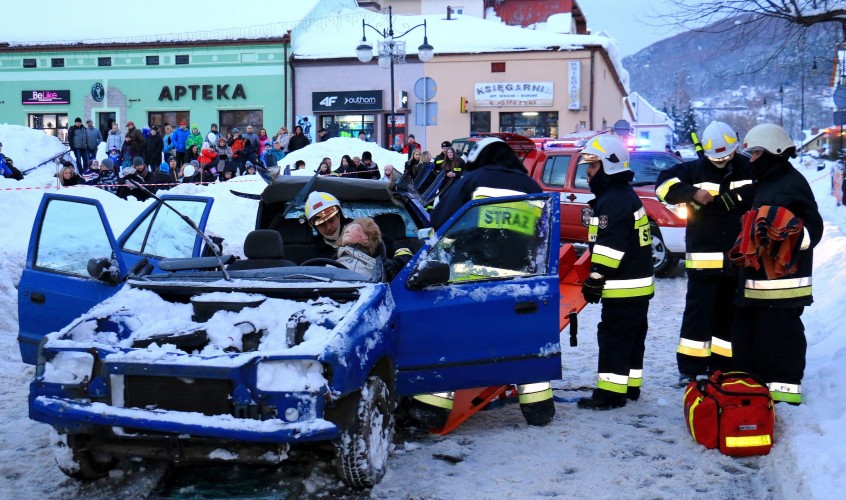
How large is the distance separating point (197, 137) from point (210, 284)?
71.5 ft

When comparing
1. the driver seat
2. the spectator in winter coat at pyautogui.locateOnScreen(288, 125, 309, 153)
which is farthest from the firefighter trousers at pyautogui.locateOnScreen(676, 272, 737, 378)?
the spectator in winter coat at pyautogui.locateOnScreen(288, 125, 309, 153)

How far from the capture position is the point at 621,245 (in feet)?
21.3

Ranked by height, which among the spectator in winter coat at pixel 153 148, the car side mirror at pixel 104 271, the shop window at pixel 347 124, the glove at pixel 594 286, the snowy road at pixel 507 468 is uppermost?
the shop window at pixel 347 124

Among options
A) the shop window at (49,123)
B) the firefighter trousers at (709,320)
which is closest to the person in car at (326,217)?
the firefighter trousers at (709,320)

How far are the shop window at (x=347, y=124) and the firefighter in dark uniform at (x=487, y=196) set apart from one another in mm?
29457

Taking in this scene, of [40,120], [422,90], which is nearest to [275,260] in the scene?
[422,90]

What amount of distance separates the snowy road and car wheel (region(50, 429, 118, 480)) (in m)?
0.09

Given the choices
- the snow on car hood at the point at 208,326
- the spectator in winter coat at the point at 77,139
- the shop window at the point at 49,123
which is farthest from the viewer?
the shop window at the point at 49,123

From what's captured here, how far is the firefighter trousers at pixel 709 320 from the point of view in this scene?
682 cm

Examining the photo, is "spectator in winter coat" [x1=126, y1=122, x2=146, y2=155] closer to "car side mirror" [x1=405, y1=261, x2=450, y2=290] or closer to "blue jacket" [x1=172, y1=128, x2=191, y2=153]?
"blue jacket" [x1=172, y1=128, x2=191, y2=153]

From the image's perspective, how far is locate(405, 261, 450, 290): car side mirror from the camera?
5.37 m

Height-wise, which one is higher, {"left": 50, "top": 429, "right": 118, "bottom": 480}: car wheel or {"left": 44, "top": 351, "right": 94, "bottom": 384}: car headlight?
{"left": 44, "top": 351, "right": 94, "bottom": 384}: car headlight

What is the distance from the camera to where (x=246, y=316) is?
494 centimetres

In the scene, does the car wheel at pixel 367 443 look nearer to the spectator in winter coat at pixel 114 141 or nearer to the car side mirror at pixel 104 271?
the car side mirror at pixel 104 271
